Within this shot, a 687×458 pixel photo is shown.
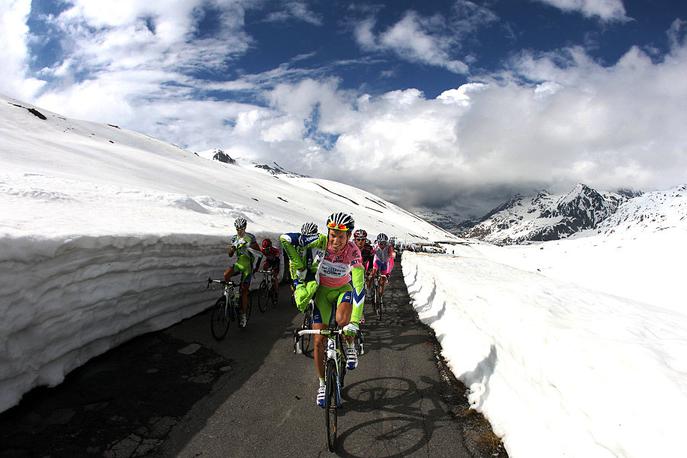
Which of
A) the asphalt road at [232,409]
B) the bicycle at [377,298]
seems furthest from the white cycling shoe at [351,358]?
the bicycle at [377,298]

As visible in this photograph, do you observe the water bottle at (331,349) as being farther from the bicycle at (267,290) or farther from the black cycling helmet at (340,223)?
the bicycle at (267,290)

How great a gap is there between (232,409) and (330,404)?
1585 millimetres

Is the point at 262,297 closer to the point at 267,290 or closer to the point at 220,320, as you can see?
the point at 267,290

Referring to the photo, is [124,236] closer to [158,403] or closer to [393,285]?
[158,403]

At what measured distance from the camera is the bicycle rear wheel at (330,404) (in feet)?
15.8

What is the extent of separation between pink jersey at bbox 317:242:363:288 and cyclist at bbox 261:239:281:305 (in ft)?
25.4

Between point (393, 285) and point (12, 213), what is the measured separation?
1693cm

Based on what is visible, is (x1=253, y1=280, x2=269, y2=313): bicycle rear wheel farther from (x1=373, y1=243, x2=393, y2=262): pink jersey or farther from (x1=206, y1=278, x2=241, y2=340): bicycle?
(x1=373, y1=243, x2=393, y2=262): pink jersey

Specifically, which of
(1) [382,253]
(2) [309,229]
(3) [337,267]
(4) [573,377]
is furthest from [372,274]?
(4) [573,377]

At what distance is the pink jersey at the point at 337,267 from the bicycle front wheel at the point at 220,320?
4.00m

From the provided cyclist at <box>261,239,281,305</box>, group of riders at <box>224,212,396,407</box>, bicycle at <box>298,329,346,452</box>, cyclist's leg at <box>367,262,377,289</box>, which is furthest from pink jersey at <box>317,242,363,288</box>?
cyclist at <box>261,239,281,305</box>

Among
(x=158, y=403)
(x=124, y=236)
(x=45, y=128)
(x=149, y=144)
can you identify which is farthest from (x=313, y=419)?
(x=149, y=144)

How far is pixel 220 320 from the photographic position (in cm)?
895

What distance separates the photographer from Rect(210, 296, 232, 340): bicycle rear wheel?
28.8ft
